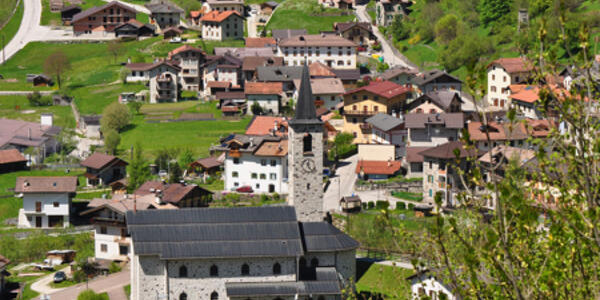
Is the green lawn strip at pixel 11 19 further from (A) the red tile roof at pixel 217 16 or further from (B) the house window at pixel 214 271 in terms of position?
(B) the house window at pixel 214 271

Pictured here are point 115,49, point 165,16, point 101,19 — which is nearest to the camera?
point 115,49

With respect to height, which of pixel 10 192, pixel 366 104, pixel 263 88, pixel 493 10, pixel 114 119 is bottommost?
pixel 10 192

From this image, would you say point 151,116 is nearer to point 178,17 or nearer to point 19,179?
point 19,179

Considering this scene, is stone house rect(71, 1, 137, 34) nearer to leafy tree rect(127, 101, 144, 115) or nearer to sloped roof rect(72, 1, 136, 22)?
sloped roof rect(72, 1, 136, 22)

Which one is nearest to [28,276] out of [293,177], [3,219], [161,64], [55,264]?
[55,264]

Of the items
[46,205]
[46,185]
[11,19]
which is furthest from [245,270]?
[11,19]

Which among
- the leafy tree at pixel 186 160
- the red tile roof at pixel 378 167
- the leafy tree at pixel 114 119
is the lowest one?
the red tile roof at pixel 378 167

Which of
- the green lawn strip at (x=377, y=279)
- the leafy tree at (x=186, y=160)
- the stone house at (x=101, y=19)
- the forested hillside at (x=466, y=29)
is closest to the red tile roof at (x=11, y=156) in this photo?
the leafy tree at (x=186, y=160)

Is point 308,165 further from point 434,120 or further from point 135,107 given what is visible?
point 135,107
